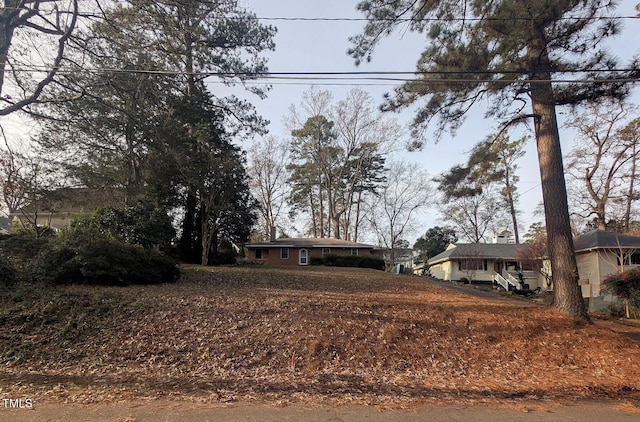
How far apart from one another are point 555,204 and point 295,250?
24916mm

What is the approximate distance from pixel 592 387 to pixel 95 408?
7198 mm

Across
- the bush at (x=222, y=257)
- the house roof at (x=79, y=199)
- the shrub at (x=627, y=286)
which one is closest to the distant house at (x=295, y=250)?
the bush at (x=222, y=257)

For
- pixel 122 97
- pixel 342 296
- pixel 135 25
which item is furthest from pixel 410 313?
pixel 135 25

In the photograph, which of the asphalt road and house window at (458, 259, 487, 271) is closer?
the asphalt road

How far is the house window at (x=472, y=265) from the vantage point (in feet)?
105

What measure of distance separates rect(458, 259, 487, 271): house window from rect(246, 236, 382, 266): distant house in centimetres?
814

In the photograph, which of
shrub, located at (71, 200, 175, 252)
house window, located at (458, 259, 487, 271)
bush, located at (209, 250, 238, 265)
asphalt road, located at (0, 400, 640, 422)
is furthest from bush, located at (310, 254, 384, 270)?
asphalt road, located at (0, 400, 640, 422)

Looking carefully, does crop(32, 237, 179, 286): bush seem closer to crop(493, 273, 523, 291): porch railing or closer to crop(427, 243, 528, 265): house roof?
crop(493, 273, 523, 291): porch railing

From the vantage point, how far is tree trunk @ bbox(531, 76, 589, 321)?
32.3 feet

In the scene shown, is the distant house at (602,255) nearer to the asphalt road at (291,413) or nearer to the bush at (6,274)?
the asphalt road at (291,413)

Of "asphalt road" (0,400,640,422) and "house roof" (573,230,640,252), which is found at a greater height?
A: "house roof" (573,230,640,252)

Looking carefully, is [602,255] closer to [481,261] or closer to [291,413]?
[481,261]

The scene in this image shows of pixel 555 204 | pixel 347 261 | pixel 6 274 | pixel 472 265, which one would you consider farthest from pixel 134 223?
pixel 472 265

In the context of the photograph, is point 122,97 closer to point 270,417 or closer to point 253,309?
point 253,309
